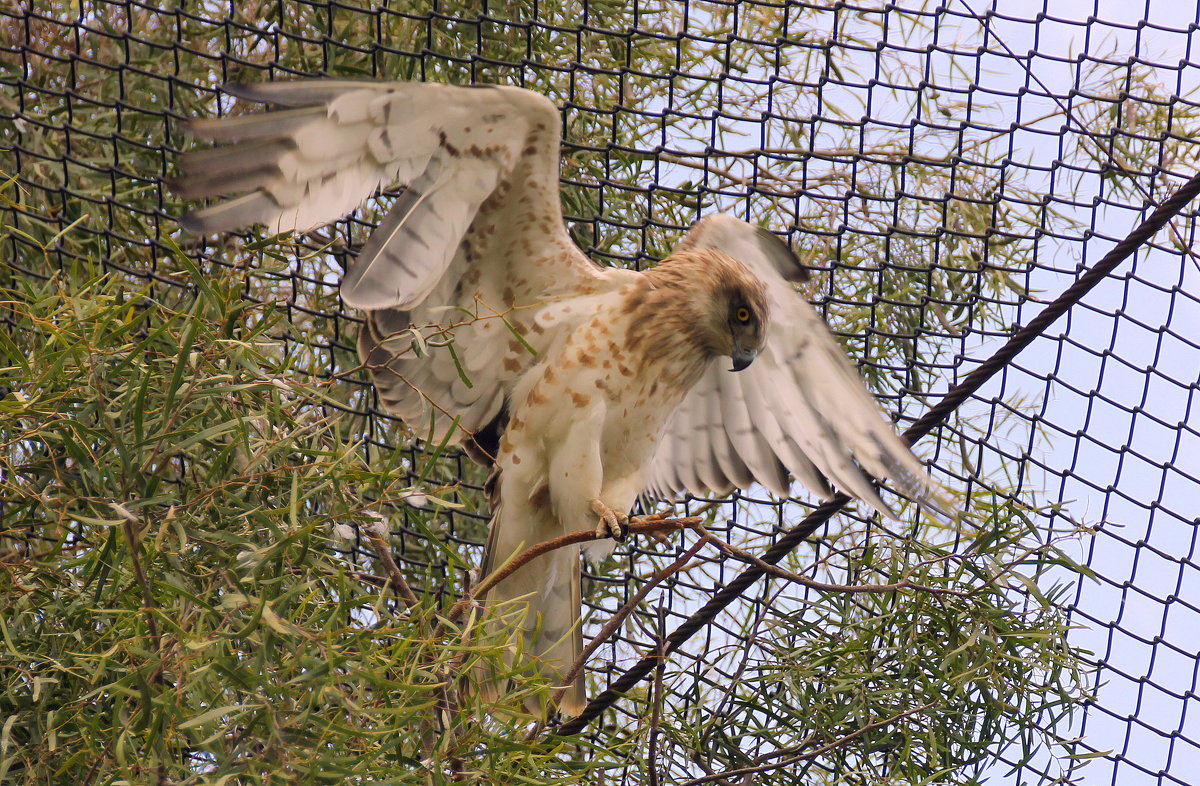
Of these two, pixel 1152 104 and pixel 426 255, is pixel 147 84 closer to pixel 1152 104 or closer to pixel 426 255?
pixel 426 255

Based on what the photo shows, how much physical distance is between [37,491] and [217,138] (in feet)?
1.77

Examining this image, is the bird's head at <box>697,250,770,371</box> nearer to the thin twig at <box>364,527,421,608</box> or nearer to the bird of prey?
the bird of prey

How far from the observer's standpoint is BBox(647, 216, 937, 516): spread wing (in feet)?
8.55

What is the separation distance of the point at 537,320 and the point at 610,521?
1.24 ft

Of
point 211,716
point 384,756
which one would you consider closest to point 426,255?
point 384,756

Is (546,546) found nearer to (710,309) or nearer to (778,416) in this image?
(710,309)

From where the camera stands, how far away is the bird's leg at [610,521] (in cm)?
227

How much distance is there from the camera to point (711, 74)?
319 centimetres

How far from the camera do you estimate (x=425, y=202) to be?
2.32 meters

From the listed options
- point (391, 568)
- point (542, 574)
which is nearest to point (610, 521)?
point (542, 574)

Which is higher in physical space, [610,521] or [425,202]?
[425,202]

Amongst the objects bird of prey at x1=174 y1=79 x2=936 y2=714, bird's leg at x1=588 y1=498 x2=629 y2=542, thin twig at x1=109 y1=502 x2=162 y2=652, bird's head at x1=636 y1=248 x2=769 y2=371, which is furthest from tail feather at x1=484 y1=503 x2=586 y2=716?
thin twig at x1=109 y1=502 x2=162 y2=652

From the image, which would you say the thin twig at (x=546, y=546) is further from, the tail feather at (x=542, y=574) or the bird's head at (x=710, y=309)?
the bird's head at (x=710, y=309)

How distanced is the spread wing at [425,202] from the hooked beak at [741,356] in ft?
0.79
